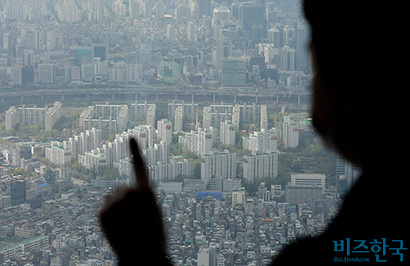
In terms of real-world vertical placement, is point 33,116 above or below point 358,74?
below

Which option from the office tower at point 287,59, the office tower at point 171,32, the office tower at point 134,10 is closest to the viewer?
the office tower at point 287,59

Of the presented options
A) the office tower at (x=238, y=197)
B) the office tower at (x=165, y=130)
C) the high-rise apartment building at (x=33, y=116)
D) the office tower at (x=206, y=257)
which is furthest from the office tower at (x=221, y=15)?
the office tower at (x=206, y=257)

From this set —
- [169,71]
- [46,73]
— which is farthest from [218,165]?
[46,73]

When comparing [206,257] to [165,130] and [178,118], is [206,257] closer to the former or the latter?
[165,130]

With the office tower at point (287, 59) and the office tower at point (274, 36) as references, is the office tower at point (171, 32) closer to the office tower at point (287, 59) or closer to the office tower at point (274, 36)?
the office tower at point (274, 36)

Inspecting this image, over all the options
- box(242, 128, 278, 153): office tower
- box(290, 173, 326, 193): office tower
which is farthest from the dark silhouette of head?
box(242, 128, 278, 153): office tower

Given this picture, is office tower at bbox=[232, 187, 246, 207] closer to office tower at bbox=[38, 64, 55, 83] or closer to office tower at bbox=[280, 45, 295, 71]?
office tower at bbox=[280, 45, 295, 71]

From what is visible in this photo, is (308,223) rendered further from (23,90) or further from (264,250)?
(23,90)
